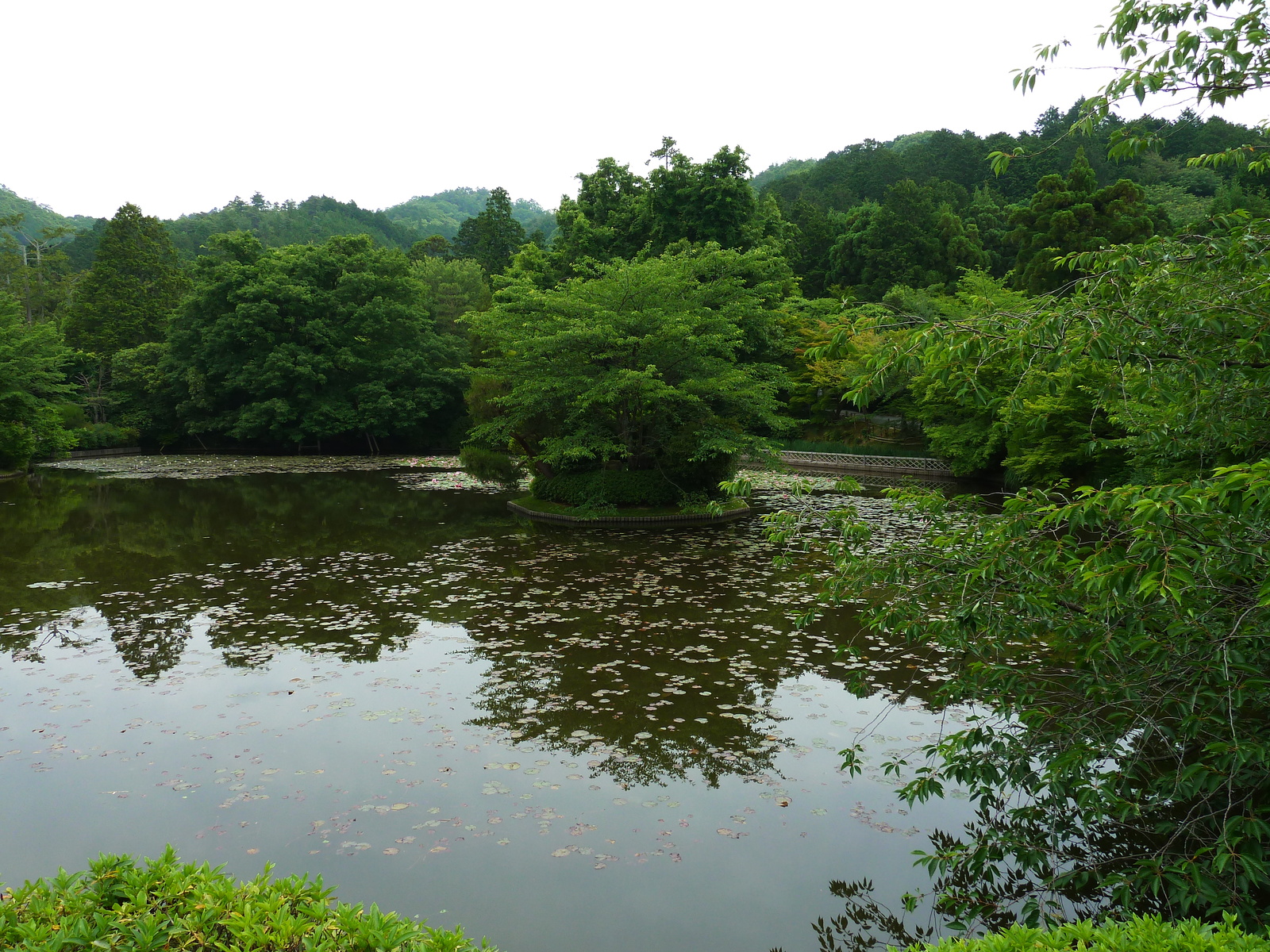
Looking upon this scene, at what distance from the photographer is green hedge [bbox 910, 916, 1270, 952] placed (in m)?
2.65

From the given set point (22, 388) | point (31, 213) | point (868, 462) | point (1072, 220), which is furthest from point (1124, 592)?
point (31, 213)

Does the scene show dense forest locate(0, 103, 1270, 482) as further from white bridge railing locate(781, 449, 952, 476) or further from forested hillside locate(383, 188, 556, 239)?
forested hillside locate(383, 188, 556, 239)

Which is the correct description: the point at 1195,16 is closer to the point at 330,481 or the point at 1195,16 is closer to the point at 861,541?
the point at 861,541

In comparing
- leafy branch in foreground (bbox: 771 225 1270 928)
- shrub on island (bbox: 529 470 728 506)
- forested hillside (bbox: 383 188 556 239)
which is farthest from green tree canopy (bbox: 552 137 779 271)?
forested hillside (bbox: 383 188 556 239)

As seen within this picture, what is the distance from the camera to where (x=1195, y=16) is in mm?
3906

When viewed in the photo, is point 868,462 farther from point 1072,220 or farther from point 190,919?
point 190,919

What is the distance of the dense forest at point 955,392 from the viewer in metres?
3.54

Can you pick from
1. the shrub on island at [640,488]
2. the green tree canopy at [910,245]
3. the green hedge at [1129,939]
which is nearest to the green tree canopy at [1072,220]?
the green tree canopy at [910,245]

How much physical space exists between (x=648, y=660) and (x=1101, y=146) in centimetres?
6247

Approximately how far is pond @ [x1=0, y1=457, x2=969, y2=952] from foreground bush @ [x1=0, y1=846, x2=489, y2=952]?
1.38 m

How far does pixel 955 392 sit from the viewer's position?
70.5ft

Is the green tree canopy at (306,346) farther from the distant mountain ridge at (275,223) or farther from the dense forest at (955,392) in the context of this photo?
the distant mountain ridge at (275,223)

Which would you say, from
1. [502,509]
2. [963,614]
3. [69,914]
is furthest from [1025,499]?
[502,509]

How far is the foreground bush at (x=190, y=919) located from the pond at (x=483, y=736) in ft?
4.51
